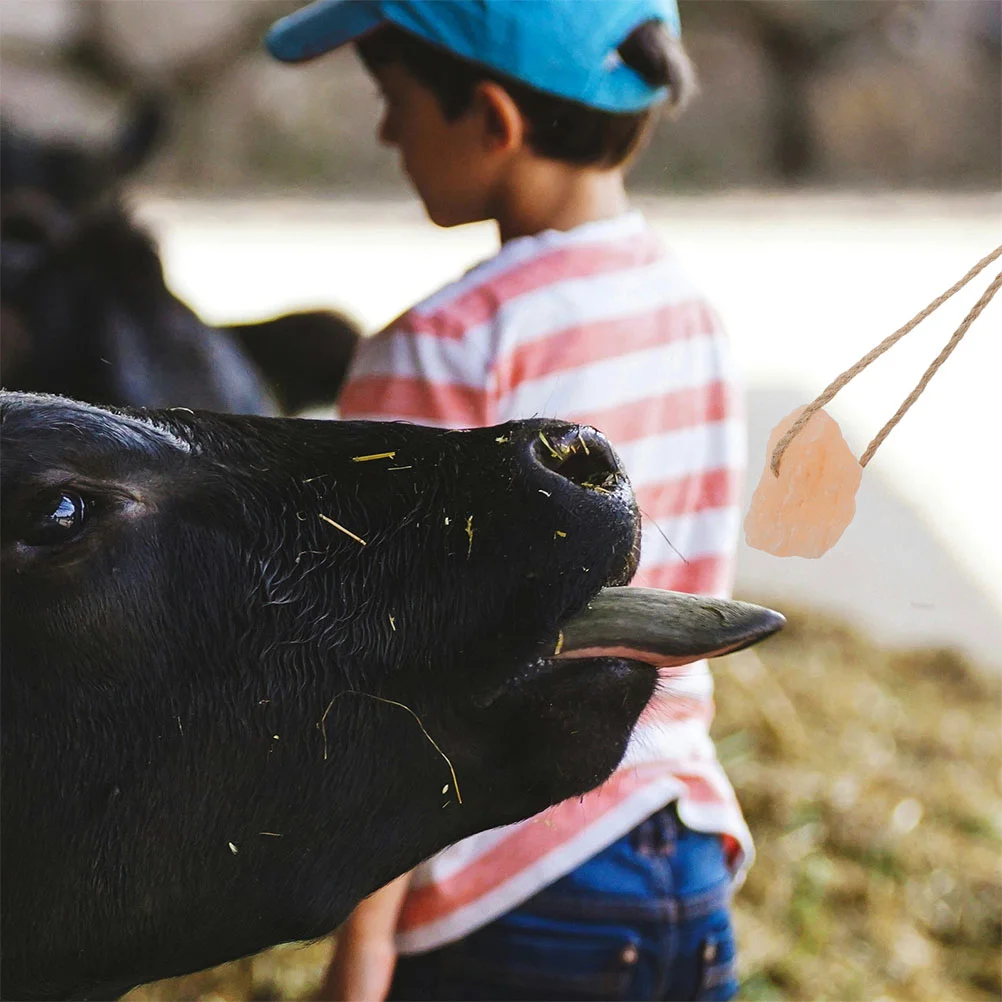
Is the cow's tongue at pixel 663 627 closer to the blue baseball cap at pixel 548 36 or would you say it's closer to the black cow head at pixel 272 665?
the black cow head at pixel 272 665

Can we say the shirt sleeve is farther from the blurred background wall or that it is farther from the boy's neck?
the blurred background wall

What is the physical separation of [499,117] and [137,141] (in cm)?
259

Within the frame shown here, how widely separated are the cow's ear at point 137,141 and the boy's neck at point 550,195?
97.6 inches

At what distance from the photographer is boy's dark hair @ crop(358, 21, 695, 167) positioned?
1700 millimetres

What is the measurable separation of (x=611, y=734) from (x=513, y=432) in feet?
0.90

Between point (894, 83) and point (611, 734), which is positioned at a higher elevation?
point (611, 734)

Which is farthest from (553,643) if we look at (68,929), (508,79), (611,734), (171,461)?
(508,79)

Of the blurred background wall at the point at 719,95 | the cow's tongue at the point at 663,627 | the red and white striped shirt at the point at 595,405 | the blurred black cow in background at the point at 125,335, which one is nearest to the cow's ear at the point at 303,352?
the blurred black cow in background at the point at 125,335

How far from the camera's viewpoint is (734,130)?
425 inches

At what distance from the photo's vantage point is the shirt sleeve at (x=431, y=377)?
1.59m

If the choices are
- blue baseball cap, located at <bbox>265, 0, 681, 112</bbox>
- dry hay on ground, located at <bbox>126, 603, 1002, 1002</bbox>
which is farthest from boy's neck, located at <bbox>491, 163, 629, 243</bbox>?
dry hay on ground, located at <bbox>126, 603, 1002, 1002</bbox>

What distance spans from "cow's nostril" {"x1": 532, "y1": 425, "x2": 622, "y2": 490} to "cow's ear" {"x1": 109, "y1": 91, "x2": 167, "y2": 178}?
3.03 m

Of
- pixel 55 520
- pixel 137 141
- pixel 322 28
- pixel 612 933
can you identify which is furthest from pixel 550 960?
pixel 137 141

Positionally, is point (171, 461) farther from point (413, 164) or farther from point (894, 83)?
point (894, 83)
